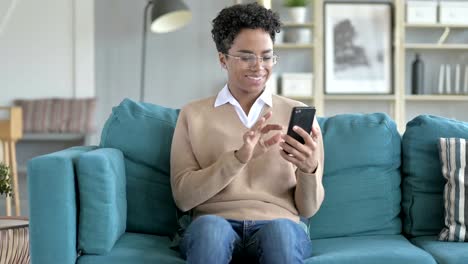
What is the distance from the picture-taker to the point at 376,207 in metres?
2.45

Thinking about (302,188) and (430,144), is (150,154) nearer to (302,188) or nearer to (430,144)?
(302,188)

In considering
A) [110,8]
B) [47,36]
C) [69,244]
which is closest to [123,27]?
[110,8]

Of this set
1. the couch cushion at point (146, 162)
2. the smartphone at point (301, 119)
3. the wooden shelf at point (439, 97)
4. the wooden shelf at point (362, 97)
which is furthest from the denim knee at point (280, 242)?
the wooden shelf at point (439, 97)

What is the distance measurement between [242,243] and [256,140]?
0.99ft

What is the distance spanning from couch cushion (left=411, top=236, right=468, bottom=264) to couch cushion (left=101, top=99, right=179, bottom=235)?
0.82 meters

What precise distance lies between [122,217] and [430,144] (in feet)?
3.49

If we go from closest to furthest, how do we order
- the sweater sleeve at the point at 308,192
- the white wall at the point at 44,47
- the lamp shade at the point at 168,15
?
1. the sweater sleeve at the point at 308,192
2. the lamp shade at the point at 168,15
3. the white wall at the point at 44,47

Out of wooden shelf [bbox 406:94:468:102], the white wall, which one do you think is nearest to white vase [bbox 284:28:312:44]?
wooden shelf [bbox 406:94:468:102]

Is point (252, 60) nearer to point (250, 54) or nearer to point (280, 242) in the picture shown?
point (250, 54)

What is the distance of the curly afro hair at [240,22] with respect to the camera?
220 centimetres

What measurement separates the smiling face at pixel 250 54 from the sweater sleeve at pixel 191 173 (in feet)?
0.74

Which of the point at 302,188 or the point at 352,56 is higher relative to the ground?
the point at 352,56

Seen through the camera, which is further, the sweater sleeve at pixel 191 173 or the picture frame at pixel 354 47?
the picture frame at pixel 354 47

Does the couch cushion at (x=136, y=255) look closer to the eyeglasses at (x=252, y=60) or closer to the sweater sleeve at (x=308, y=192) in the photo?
the sweater sleeve at (x=308, y=192)
